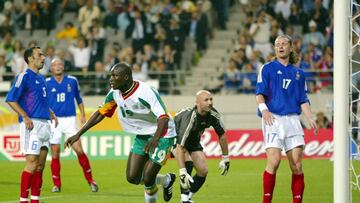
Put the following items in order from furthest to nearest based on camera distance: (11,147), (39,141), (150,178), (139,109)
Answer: (11,147) < (39,141) < (150,178) < (139,109)

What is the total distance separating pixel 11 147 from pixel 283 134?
46.8ft

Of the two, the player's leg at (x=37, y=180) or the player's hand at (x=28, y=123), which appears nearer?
the player's hand at (x=28, y=123)

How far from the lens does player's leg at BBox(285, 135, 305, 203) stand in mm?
11594

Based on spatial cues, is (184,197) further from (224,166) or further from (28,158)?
(28,158)

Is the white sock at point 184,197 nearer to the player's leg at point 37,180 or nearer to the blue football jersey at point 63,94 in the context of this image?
the player's leg at point 37,180

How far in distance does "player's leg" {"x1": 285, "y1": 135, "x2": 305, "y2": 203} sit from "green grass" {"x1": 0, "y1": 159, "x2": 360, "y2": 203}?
2467 millimetres

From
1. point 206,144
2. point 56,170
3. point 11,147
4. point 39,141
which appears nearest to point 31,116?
point 39,141

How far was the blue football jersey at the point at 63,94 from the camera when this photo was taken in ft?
55.4

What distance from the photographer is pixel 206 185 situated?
672 inches

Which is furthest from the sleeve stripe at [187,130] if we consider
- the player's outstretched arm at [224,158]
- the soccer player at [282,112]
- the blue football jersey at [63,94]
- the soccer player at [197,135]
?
the blue football jersey at [63,94]

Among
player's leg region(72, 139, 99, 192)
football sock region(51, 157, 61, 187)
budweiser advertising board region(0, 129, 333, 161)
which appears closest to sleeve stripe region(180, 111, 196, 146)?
player's leg region(72, 139, 99, 192)

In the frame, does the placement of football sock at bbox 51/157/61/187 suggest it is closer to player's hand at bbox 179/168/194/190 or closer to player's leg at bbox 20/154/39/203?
player's leg at bbox 20/154/39/203

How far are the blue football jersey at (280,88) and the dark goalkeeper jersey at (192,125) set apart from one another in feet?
4.79

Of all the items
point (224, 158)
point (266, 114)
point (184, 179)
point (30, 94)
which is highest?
point (30, 94)
